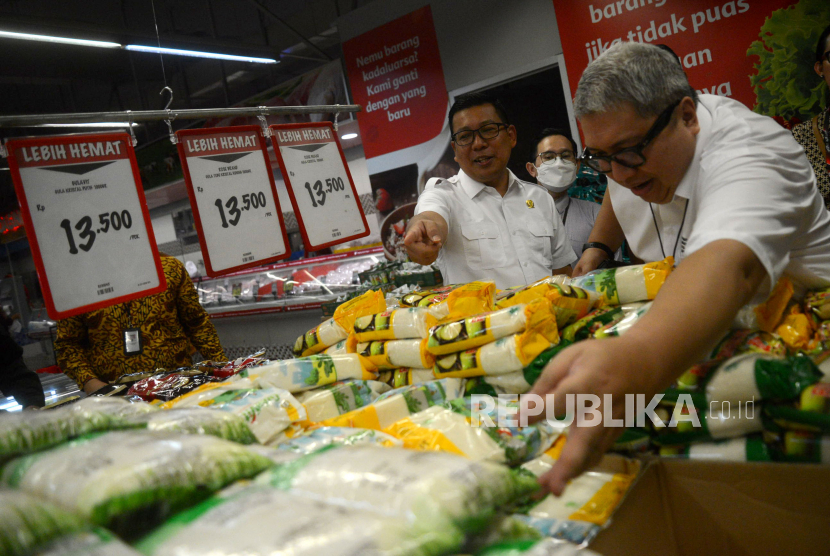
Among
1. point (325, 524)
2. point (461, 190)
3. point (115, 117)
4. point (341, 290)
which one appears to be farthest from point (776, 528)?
point (341, 290)

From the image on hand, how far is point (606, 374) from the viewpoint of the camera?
819 millimetres

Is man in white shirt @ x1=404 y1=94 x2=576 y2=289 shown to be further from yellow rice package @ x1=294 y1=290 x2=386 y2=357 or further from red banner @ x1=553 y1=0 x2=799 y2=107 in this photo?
red banner @ x1=553 y1=0 x2=799 y2=107

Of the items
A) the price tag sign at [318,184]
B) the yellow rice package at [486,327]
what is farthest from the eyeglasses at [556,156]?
the yellow rice package at [486,327]

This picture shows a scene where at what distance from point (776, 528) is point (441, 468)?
2.06 ft

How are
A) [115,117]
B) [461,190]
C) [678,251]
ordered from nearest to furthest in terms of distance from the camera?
[678,251] → [115,117] → [461,190]

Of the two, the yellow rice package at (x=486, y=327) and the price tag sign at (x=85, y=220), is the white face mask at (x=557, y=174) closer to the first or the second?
the yellow rice package at (x=486, y=327)

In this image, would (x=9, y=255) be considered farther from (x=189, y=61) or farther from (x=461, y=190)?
(x=461, y=190)

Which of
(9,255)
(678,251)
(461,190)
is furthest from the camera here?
(9,255)

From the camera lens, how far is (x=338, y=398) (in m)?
1.62

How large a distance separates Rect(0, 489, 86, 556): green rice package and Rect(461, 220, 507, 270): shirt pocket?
2.43 meters

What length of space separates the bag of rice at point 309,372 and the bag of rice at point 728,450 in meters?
0.99

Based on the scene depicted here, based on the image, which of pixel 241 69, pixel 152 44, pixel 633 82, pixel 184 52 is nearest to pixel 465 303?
pixel 633 82

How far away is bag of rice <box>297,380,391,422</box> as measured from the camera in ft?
5.24
